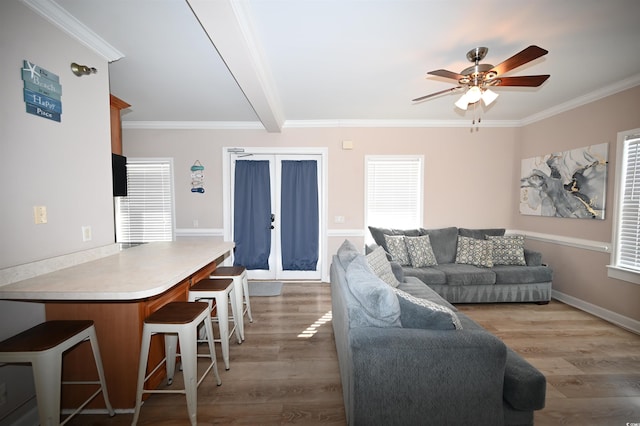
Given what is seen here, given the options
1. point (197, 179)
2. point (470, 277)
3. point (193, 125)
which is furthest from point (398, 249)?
point (193, 125)

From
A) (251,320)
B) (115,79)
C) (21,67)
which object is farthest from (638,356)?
(115,79)

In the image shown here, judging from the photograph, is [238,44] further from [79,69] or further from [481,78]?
[481,78]

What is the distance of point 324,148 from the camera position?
442 centimetres

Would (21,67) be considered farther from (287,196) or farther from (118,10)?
(287,196)

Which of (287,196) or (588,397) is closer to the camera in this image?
(588,397)

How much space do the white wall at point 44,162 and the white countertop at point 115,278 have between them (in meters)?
0.19

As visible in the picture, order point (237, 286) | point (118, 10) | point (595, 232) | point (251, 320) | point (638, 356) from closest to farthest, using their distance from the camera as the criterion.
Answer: point (118, 10) → point (638, 356) → point (237, 286) → point (251, 320) → point (595, 232)

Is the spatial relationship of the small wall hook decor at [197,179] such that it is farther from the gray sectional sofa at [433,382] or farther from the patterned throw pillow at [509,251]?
the patterned throw pillow at [509,251]

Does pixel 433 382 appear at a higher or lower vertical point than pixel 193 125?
lower

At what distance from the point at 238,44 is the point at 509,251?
13.9 feet

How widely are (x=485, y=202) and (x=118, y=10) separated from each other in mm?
5184

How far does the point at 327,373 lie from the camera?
218cm

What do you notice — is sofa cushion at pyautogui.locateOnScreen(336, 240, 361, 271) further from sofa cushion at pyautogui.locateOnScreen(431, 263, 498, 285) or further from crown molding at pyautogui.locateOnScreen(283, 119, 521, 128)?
crown molding at pyautogui.locateOnScreen(283, 119, 521, 128)

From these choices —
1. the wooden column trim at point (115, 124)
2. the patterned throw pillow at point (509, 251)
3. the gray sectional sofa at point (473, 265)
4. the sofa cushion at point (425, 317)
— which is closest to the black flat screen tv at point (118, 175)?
the wooden column trim at point (115, 124)
